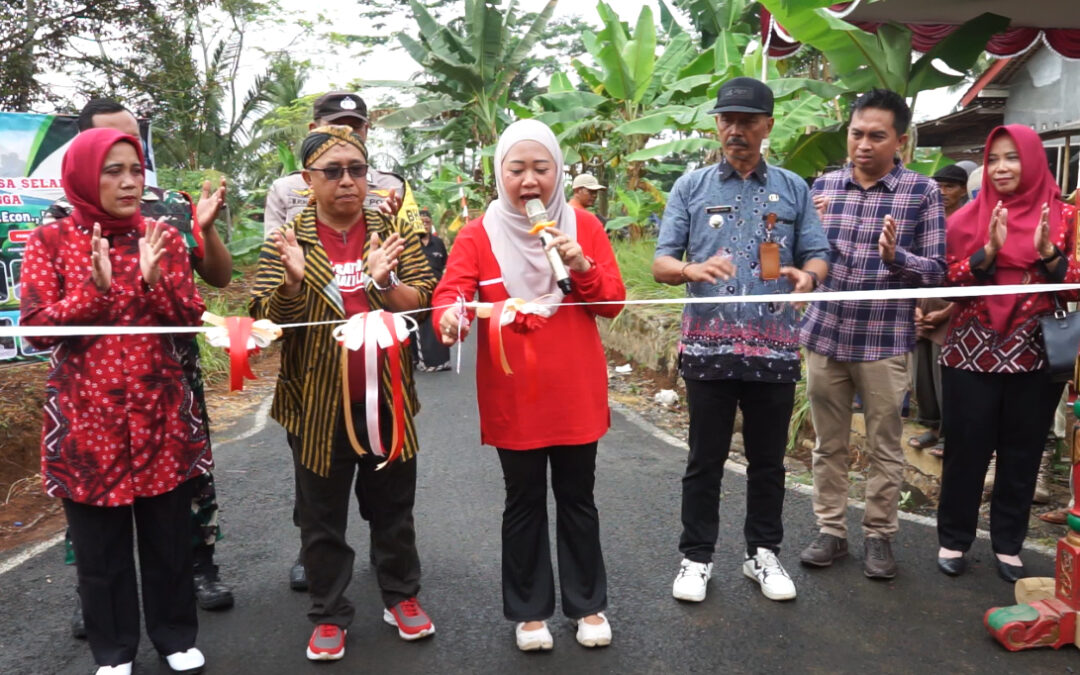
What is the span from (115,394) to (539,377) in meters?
1.46

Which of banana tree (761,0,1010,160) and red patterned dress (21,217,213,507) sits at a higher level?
banana tree (761,0,1010,160)

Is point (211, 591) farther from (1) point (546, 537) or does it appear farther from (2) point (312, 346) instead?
(1) point (546, 537)

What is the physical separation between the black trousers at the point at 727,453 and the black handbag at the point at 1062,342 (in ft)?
3.40

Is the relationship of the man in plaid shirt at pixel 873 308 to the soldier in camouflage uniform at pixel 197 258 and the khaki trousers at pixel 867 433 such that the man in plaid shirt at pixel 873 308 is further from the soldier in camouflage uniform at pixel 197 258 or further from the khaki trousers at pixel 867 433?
the soldier in camouflage uniform at pixel 197 258

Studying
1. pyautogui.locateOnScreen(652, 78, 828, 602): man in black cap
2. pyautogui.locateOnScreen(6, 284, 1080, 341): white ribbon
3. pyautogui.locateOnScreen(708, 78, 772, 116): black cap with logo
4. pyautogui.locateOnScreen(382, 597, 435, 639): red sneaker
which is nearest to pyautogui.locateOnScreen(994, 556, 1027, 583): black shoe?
pyautogui.locateOnScreen(652, 78, 828, 602): man in black cap

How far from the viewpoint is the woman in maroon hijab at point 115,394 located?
2850mm

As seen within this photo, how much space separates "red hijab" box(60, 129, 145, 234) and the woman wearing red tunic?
1192 mm

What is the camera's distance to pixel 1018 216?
12.3ft

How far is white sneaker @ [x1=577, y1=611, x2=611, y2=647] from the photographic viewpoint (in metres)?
3.25

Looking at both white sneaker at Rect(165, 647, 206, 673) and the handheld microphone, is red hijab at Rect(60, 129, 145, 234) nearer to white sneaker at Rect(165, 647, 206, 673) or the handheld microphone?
the handheld microphone

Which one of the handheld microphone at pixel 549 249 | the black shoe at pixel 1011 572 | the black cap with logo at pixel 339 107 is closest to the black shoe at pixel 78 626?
the handheld microphone at pixel 549 249

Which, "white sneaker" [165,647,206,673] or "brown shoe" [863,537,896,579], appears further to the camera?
"brown shoe" [863,537,896,579]

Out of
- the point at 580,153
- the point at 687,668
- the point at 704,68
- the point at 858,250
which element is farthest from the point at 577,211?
the point at 580,153

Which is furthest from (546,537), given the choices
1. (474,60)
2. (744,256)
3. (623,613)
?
(474,60)
